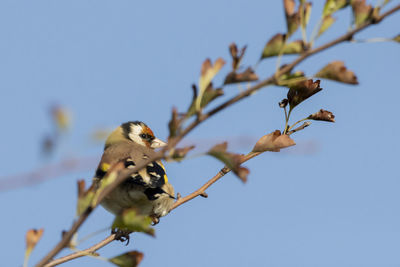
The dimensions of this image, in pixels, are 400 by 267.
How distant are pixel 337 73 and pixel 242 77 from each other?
0.32 metres

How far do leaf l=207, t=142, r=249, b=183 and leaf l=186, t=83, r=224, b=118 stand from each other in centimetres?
15

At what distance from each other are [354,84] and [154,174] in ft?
9.82

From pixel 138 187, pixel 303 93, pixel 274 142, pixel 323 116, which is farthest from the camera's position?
pixel 138 187

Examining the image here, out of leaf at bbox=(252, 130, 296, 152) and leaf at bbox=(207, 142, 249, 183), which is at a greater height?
leaf at bbox=(252, 130, 296, 152)

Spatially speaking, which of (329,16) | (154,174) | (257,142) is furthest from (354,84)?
(154,174)

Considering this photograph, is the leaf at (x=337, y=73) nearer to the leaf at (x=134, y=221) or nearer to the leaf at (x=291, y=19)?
the leaf at (x=291, y=19)

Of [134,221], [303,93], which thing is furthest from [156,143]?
[134,221]

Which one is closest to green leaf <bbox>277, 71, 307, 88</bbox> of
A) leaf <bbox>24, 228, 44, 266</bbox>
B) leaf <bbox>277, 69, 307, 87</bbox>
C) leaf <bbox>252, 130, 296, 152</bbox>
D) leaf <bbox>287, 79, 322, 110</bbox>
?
leaf <bbox>277, 69, 307, 87</bbox>

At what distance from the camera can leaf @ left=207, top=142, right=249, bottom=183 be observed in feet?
5.18

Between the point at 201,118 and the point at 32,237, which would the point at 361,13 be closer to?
the point at 201,118

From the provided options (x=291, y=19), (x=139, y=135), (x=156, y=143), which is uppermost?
(x=139, y=135)

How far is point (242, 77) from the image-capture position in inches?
59.0

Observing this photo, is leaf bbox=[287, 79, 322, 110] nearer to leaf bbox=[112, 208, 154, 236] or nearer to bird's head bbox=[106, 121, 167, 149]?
leaf bbox=[112, 208, 154, 236]

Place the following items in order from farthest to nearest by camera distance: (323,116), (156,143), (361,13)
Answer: (156,143) → (323,116) → (361,13)
